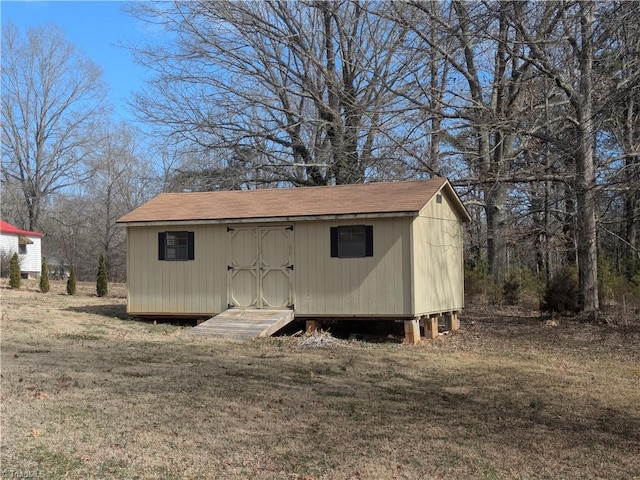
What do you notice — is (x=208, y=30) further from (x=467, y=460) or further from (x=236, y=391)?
(x=467, y=460)

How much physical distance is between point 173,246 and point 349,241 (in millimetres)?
4116

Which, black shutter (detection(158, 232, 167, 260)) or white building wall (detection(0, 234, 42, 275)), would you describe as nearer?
black shutter (detection(158, 232, 167, 260))

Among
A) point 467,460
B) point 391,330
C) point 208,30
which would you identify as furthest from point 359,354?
point 208,30

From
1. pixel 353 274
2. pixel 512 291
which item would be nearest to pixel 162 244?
pixel 353 274

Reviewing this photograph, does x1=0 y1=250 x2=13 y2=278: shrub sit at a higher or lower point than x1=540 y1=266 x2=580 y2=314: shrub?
higher

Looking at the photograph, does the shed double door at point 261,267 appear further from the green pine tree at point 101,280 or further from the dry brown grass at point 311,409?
the green pine tree at point 101,280

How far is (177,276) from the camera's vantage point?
13.6 meters

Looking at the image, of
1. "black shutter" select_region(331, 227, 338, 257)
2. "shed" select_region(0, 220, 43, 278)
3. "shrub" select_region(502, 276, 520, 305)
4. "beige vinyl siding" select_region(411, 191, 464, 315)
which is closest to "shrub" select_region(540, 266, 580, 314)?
"beige vinyl siding" select_region(411, 191, 464, 315)

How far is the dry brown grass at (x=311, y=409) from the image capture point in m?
4.57

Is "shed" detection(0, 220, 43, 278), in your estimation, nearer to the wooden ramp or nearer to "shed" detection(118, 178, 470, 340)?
"shed" detection(118, 178, 470, 340)

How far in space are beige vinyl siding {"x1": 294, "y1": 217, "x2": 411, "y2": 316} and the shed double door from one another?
0.25m

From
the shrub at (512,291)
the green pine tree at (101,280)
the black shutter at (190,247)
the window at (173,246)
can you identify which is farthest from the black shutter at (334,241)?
the green pine tree at (101,280)

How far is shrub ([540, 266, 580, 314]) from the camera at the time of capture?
14.6 metres

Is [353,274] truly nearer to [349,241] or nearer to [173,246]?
[349,241]
